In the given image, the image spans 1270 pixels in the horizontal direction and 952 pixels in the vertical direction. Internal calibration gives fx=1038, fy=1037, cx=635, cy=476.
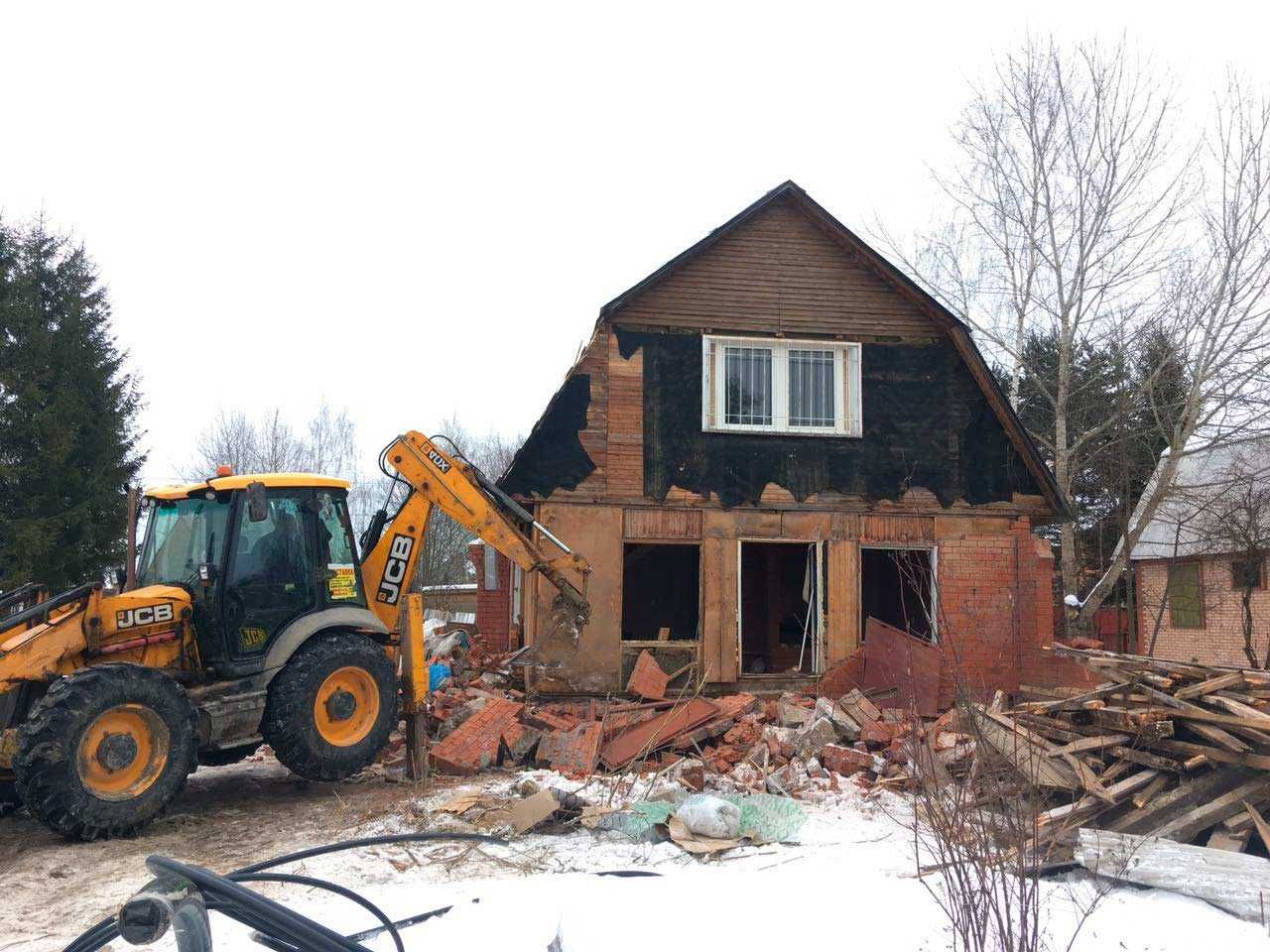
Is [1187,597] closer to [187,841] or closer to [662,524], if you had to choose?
[662,524]

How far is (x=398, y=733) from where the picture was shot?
37.3ft

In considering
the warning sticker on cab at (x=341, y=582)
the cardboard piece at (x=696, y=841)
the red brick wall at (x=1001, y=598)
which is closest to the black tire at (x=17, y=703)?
the warning sticker on cab at (x=341, y=582)

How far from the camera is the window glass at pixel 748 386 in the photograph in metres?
14.2

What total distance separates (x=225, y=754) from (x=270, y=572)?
162 centimetres

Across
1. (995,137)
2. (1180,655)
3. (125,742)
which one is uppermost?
(995,137)

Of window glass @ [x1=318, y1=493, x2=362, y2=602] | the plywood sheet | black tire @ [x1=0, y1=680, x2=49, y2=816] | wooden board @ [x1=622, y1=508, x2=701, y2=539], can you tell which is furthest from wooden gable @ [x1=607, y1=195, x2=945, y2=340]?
black tire @ [x1=0, y1=680, x2=49, y2=816]

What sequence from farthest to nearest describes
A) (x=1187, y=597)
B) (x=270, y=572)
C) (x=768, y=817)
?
(x=1187, y=597), (x=270, y=572), (x=768, y=817)

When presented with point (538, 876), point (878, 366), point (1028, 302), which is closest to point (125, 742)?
point (538, 876)

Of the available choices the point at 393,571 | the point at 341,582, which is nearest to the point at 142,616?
the point at 341,582

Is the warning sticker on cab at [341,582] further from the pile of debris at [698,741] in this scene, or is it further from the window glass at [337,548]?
the pile of debris at [698,741]

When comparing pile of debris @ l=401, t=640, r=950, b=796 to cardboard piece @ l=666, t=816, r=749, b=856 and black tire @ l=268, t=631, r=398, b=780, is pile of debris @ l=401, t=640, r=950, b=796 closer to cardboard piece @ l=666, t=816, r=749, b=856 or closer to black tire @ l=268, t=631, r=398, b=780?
black tire @ l=268, t=631, r=398, b=780

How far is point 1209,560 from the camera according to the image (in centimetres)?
2364

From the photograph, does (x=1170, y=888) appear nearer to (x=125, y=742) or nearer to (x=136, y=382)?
(x=125, y=742)

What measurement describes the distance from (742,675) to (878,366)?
465cm
